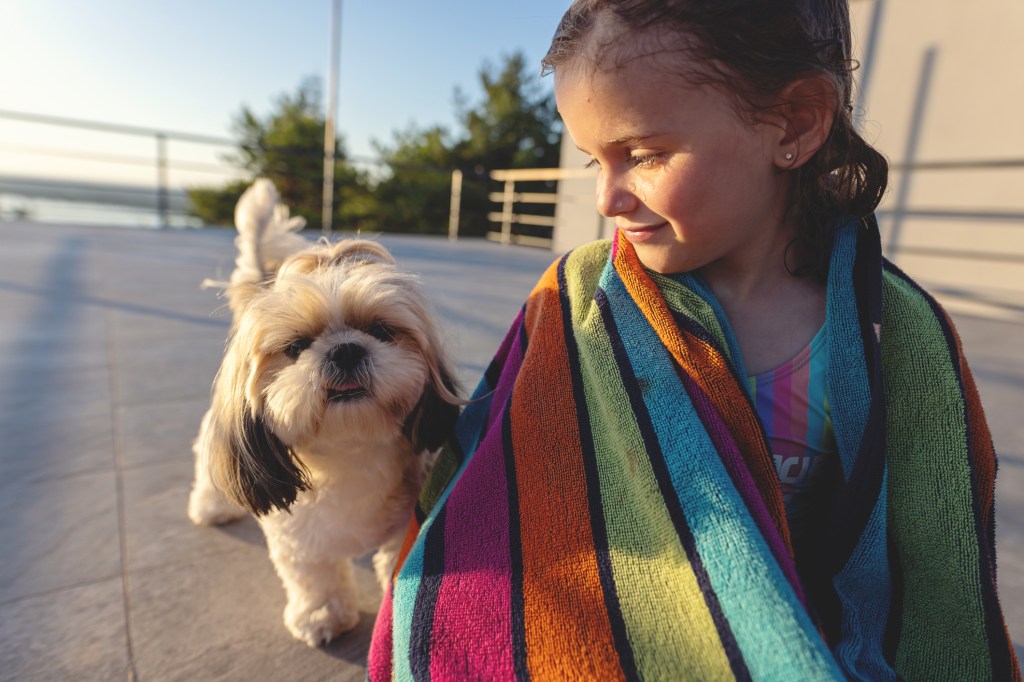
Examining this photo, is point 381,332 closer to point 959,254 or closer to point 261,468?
point 261,468

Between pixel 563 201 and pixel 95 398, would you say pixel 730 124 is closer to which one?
pixel 95 398

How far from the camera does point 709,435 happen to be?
0.87m

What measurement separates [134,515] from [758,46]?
195 cm

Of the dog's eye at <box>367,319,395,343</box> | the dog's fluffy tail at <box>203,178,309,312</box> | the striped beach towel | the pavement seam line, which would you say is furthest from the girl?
the dog's fluffy tail at <box>203,178,309,312</box>

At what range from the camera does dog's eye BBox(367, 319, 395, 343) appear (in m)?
1.39

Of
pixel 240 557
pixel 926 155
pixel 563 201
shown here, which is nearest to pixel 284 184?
pixel 563 201

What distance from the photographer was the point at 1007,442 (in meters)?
2.42

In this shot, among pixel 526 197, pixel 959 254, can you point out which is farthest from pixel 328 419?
pixel 526 197

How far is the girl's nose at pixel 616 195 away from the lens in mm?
993

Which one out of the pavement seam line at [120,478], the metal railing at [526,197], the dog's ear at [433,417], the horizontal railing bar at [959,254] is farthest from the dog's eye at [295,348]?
the metal railing at [526,197]

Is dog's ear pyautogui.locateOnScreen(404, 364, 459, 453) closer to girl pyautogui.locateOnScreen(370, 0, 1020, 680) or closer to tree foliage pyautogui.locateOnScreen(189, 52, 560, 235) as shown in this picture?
girl pyautogui.locateOnScreen(370, 0, 1020, 680)

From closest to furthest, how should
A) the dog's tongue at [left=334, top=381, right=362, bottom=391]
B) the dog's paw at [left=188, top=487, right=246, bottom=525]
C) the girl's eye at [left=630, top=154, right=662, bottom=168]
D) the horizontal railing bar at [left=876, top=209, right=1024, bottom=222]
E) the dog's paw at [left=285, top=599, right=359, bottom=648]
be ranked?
the girl's eye at [left=630, top=154, right=662, bottom=168], the dog's tongue at [left=334, top=381, right=362, bottom=391], the dog's paw at [left=285, top=599, right=359, bottom=648], the dog's paw at [left=188, top=487, right=246, bottom=525], the horizontal railing bar at [left=876, top=209, right=1024, bottom=222]

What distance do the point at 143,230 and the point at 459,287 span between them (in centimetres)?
688

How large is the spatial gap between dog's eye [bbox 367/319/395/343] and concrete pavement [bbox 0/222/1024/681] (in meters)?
0.23
